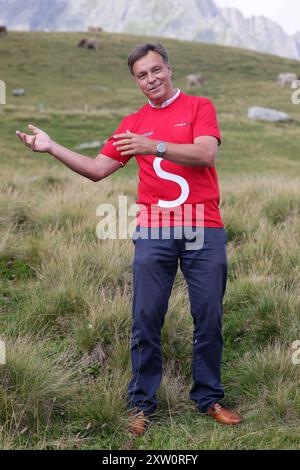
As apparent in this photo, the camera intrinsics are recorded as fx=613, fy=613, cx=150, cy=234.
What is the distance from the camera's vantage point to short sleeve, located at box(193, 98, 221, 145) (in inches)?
136

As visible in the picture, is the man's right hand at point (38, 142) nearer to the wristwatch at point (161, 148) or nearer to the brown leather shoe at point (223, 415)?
the wristwatch at point (161, 148)

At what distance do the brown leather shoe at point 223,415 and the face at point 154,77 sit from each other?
1874 millimetres

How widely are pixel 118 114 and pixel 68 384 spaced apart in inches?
900

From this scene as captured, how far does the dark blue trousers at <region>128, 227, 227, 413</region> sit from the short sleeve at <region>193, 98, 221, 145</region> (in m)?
0.57

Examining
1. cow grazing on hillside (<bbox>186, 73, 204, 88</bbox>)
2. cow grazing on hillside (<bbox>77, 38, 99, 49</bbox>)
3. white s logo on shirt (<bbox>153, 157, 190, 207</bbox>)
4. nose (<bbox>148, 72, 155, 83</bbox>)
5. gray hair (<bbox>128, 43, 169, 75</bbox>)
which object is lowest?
white s logo on shirt (<bbox>153, 157, 190, 207</bbox>)

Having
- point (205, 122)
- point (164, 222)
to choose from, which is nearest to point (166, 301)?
point (164, 222)

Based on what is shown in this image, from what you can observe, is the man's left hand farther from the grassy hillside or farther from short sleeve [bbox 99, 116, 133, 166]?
the grassy hillside

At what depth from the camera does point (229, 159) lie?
18.4 meters

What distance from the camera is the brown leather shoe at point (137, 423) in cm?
345

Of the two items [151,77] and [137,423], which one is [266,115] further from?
[137,423]

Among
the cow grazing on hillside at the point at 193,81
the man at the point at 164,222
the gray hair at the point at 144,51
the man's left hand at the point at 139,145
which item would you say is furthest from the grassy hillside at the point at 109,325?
the cow grazing on hillside at the point at 193,81

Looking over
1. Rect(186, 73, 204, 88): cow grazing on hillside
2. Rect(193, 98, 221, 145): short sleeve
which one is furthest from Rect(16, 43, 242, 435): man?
Rect(186, 73, 204, 88): cow grazing on hillside

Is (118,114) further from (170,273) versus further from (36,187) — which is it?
(170,273)

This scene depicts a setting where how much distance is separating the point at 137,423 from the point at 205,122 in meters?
1.75
